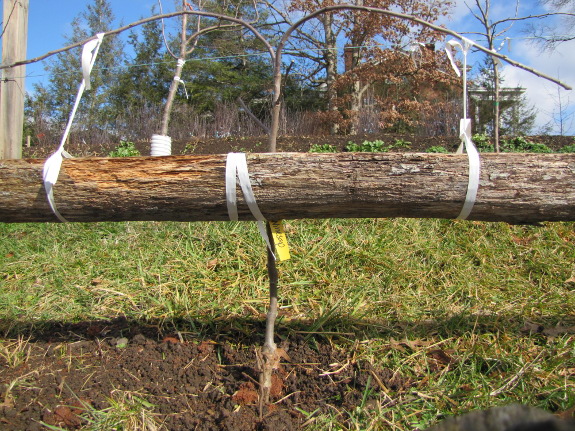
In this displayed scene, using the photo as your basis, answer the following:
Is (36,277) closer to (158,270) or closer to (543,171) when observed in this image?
(158,270)

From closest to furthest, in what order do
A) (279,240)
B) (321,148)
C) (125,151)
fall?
(279,240), (321,148), (125,151)

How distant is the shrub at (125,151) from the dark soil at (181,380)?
17.7ft

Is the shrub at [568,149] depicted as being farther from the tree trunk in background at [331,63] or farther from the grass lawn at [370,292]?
the tree trunk in background at [331,63]

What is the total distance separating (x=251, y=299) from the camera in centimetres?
262

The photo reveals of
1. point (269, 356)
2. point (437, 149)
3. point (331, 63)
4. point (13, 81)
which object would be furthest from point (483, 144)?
point (331, 63)

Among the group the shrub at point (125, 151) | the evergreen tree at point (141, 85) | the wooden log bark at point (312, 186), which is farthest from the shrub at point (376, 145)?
the evergreen tree at point (141, 85)

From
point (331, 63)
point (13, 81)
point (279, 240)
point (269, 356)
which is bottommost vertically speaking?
point (269, 356)

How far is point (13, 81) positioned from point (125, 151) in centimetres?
273

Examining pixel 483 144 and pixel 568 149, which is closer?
pixel 568 149

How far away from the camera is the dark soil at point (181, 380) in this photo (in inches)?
66.9

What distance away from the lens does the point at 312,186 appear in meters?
1.65

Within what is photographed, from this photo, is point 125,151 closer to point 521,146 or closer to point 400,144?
point 400,144

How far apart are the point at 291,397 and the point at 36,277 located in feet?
8.21

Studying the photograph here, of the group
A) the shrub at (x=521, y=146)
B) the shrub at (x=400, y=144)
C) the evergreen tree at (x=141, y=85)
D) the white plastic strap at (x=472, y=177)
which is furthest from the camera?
the evergreen tree at (x=141, y=85)
